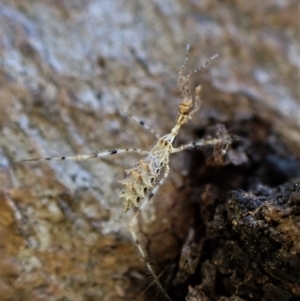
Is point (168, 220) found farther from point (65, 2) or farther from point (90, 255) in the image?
point (65, 2)

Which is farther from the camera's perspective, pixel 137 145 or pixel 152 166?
pixel 137 145

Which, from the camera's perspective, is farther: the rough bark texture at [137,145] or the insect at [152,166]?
the insect at [152,166]

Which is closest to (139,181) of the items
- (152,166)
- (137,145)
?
(152,166)

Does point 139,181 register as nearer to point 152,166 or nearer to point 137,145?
point 152,166

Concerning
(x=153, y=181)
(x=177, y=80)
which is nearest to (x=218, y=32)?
(x=177, y=80)

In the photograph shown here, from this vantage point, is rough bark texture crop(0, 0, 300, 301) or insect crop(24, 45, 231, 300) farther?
insect crop(24, 45, 231, 300)
